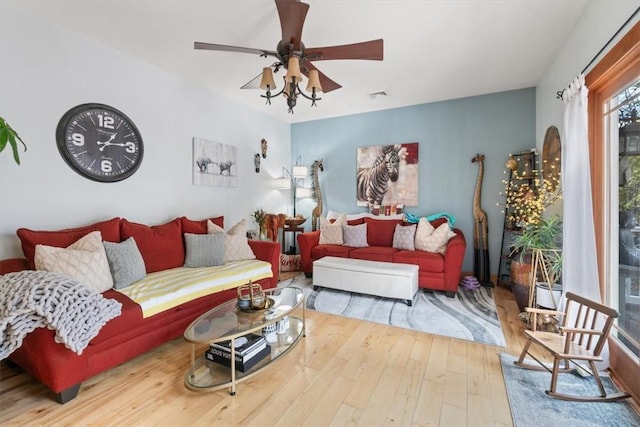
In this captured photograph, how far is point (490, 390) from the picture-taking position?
5.68ft

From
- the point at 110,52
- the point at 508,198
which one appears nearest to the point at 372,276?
the point at 508,198

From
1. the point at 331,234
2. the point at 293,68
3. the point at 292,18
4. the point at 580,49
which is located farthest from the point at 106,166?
the point at 580,49

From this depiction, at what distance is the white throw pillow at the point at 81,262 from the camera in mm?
1963

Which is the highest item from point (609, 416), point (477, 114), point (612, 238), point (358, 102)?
point (358, 102)

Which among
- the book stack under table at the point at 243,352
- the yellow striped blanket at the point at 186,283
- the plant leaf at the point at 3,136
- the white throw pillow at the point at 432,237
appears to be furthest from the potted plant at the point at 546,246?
the plant leaf at the point at 3,136

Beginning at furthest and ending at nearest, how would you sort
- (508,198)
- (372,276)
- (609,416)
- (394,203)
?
(394,203) → (508,198) → (372,276) → (609,416)

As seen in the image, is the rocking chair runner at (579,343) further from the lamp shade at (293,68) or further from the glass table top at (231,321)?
the lamp shade at (293,68)

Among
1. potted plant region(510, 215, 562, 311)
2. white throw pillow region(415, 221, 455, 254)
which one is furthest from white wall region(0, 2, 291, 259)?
potted plant region(510, 215, 562, 311)

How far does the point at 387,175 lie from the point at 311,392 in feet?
11.9

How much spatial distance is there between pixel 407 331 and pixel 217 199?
2931 millimetres

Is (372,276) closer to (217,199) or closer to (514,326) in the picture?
(514,326)

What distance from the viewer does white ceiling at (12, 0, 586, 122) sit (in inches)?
85.2

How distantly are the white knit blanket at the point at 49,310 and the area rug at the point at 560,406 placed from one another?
237 cm

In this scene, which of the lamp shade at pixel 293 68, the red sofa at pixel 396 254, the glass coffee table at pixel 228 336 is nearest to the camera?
the glass coffee table at pixel 228 336
